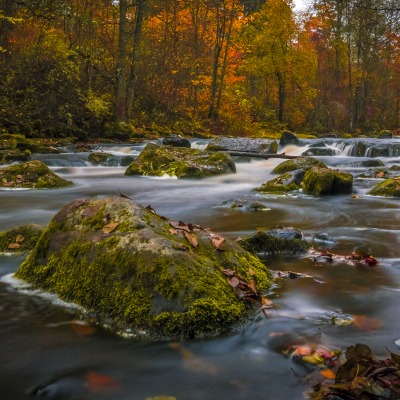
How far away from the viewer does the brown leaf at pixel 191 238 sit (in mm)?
3354

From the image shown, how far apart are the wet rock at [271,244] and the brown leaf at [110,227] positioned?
1.58 meters

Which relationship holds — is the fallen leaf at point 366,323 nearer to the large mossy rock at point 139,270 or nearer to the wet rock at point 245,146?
the large mossy rock at point 139,270

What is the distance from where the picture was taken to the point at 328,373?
2.32 meters

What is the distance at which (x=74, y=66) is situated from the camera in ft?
67.2

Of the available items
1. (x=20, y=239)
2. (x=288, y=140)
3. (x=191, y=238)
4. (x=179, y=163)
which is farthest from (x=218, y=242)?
(x=288, y=140)

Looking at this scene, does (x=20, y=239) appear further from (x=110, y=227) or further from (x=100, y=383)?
(x=100, y=383)

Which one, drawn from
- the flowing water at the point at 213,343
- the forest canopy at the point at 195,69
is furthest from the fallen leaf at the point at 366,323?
the forest canopy at the point at 195,69

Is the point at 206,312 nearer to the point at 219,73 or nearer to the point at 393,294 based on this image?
the point at 393,294

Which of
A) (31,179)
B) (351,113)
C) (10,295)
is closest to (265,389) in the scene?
(10,295)

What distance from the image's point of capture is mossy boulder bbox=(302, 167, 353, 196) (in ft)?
31.0

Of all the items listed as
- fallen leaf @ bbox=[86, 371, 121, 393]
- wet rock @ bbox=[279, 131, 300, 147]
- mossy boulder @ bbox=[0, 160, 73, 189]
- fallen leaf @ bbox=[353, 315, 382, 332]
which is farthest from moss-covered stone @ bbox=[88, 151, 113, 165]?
fallen leaf @ bbox=[86, 371, 121, 393]

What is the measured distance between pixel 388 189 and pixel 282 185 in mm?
2179

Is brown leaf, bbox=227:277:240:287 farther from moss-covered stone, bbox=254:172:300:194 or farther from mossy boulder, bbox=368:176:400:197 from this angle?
mossy boulder, bbox=368:176:400:197

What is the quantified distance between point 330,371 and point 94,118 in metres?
19.3
